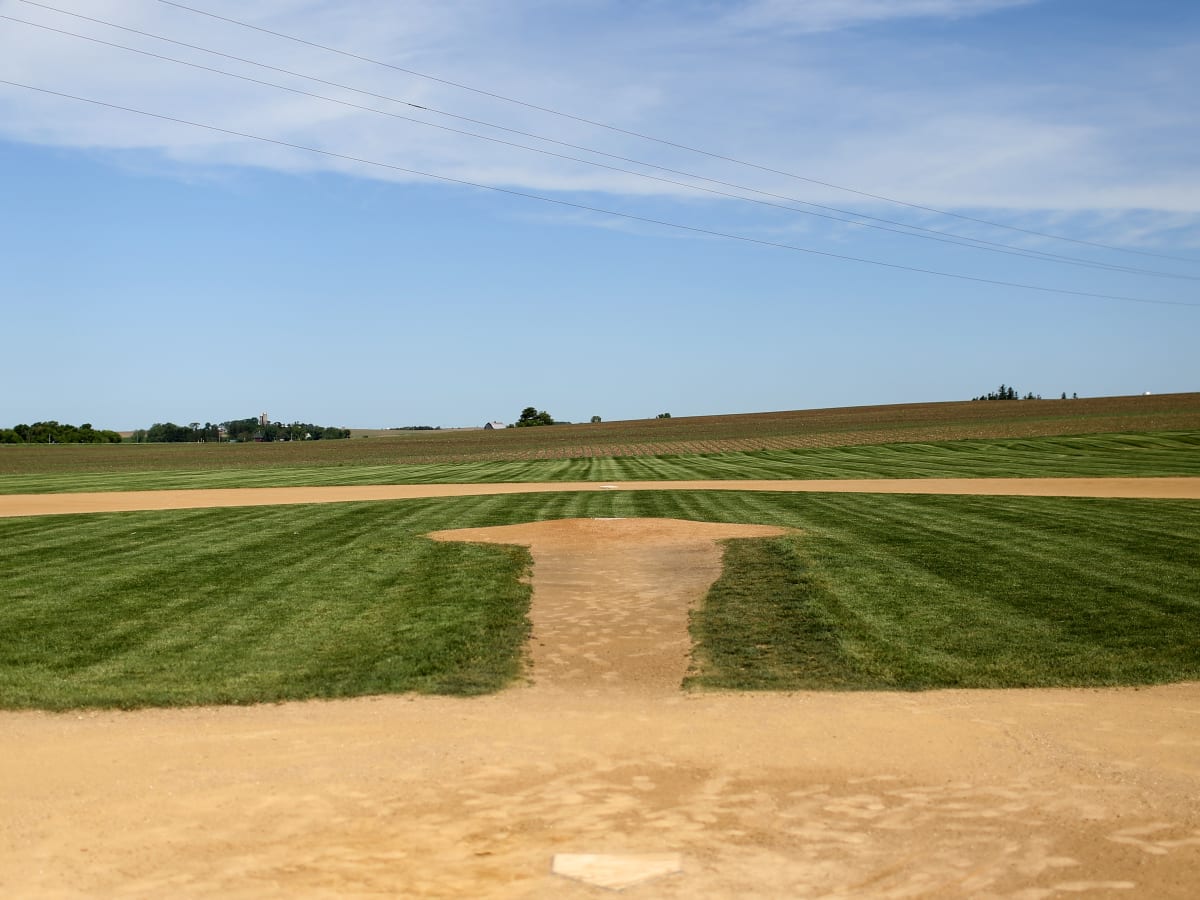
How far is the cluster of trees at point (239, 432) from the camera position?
393 feet

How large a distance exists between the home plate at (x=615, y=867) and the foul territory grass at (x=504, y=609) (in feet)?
14.7

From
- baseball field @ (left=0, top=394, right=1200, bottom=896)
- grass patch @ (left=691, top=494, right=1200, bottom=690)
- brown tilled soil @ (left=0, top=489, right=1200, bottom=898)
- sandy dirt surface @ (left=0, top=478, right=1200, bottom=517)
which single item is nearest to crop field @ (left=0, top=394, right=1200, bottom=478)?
sandy dirt surface @ (left=0, top=478, right=1200, bottom=517)

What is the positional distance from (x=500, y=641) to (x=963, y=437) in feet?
171

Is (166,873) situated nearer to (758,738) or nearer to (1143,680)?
(758,738)

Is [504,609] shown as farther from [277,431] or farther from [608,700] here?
[277,431]

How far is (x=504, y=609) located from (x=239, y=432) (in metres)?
128

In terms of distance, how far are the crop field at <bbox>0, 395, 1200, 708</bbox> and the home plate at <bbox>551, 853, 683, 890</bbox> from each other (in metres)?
4.58

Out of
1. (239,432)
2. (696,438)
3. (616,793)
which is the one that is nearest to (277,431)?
(239,432)

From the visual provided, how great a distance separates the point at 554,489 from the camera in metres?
34.7

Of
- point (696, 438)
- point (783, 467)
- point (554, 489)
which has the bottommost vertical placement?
point (554, 489)

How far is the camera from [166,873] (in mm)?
6242

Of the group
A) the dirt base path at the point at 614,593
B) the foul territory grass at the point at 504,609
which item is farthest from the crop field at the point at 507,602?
the dirt base path at the point at 614,593

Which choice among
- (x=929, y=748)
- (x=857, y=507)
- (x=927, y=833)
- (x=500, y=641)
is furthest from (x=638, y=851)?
(x=857, y=507)

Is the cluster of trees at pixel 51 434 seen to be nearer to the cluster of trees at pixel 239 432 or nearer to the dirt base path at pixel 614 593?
the cluster of trees at pixel 239 432
